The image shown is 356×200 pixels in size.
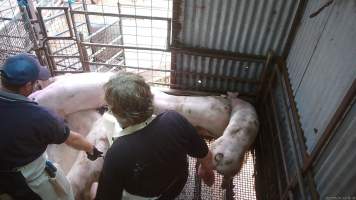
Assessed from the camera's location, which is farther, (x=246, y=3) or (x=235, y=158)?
(x=246, y=3)

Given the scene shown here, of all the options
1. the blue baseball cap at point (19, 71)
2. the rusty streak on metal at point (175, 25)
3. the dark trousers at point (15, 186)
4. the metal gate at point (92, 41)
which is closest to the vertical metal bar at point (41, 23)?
the metal gate at point (92, 41)

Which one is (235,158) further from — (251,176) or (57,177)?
(57,177)

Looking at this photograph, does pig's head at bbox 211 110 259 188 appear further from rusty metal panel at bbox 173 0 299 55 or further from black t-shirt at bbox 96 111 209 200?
black t-shirt at bbox 96 111 209 200

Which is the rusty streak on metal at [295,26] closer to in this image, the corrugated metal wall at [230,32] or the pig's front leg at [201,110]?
the corrugated metal wall at [230,32]

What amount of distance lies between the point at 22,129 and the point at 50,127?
170mm

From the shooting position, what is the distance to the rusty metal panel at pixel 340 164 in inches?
74.5

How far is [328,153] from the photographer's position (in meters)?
2.15

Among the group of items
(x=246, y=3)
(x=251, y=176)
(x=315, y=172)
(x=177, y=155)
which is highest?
(x=246, y=3)

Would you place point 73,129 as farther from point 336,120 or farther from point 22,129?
point 336,120

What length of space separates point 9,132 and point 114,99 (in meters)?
0.68

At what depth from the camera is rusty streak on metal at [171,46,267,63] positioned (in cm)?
385

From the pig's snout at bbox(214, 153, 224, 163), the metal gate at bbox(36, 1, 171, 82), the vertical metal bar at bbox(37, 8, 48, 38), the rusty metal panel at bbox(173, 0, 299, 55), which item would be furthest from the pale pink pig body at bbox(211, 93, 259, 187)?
the vertical metal bar at bbox(37, 8, 48, 38)

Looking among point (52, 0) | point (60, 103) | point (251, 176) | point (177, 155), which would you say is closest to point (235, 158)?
point (251, 176)

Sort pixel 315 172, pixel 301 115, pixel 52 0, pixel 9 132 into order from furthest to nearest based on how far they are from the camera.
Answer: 1. pixel 52 0
2. pixel 301 115
3. pixel 315 172
4. pixel 9 132
